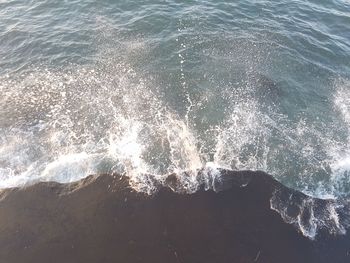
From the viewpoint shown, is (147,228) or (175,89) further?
(175,89)

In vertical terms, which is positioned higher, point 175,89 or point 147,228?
point 175,89

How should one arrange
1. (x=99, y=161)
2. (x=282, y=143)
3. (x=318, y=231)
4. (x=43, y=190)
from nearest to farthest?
(x=318, y=231), (x=43, y=190), (x=99, y=161), (x=282, y=143)

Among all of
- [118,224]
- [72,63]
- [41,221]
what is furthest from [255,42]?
[41,221]

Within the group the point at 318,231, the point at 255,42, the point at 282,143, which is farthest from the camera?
the point at 255,42

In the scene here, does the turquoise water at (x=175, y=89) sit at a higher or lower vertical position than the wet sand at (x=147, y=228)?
higher

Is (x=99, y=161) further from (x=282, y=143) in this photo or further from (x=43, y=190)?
(x=282, y=143)
